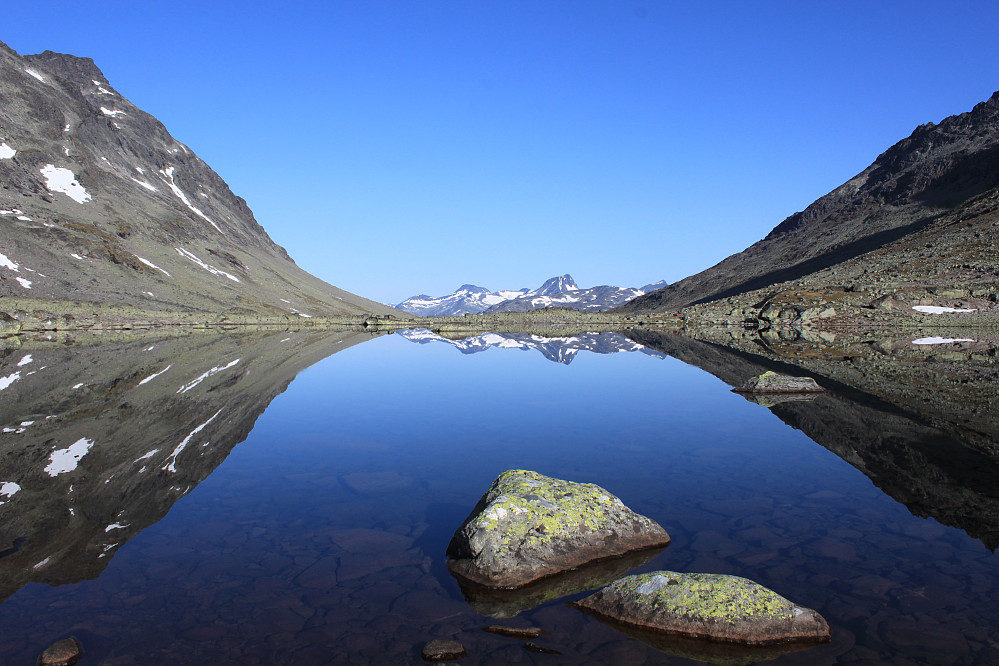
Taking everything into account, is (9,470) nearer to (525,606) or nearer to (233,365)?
(525,606)

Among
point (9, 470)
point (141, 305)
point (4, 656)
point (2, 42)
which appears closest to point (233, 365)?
point (9, 470)

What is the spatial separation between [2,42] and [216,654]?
242637 millimetres

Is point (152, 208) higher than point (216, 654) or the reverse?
higher

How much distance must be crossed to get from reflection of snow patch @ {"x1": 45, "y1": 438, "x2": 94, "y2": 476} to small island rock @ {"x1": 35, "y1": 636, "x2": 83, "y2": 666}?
34.9ft


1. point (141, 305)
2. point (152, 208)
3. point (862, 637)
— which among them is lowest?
point (862, 637)

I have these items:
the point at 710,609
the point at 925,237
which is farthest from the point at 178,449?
the point at 925,237

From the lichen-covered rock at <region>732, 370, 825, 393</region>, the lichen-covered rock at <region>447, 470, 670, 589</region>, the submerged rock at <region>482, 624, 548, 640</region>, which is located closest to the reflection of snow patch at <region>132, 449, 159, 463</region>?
the lichen-covered rock at <region>447, 470, 670, 589</region>

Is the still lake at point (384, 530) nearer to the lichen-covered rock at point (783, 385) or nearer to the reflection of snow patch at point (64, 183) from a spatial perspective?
A: the lichen-covered rock at point (783, 385)

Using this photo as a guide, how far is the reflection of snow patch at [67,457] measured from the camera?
1848 cm

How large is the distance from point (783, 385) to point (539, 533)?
24.9 m

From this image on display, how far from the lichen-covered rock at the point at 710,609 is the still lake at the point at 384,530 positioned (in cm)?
42

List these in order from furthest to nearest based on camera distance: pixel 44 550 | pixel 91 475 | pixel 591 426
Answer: pixel 591 426, pixel 91 475, pixel 44 550

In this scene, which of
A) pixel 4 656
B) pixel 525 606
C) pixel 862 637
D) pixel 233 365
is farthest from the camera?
pixel 233 365

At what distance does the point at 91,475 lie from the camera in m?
17.9
